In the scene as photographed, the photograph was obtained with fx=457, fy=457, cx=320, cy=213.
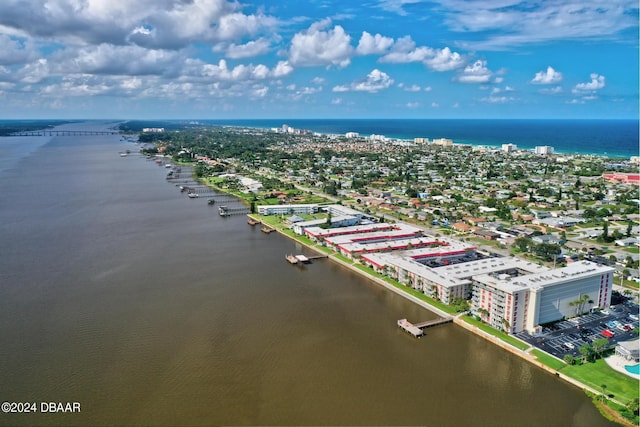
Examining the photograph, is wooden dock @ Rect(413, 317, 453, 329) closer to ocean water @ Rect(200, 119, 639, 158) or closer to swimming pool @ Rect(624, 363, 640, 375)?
swimming pool @ Rect(624, 363, 640, 375)

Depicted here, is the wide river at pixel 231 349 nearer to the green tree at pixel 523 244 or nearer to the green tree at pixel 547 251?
the green tree at pixel 547 251

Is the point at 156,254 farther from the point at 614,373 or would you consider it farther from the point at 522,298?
the point at 614,373

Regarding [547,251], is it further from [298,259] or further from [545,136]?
[545,136]

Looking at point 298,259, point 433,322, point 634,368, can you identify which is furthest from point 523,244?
point 298,259

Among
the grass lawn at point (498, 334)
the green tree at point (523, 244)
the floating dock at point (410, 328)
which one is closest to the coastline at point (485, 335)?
the grass lawn at point (498, 334)

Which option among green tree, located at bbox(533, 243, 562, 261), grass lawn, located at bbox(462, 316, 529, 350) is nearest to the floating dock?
grass lawn, located at bbox(462, 316, 529, 350)

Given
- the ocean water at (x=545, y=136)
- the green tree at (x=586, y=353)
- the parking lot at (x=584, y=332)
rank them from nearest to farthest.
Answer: the green tree at (x=586, y=353) → the parking lot at (x=584, y=332) → the ocean water at (x=545, y=136)
